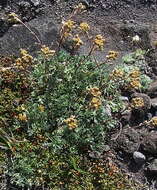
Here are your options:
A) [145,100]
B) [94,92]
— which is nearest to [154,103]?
[145,100]

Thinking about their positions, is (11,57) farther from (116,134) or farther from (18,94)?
(116,134)

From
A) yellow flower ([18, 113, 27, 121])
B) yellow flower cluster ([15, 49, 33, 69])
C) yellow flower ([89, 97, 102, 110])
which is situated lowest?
yellow flower ([18, 113, 27, 121])

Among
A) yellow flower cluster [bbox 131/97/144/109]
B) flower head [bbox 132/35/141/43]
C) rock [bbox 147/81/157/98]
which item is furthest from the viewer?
flower head [bbox 132/35/141/43]

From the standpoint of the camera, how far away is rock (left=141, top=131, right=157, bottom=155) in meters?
6.18

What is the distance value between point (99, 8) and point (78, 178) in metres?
2.89

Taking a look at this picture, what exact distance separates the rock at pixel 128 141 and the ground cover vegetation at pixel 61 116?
14 centimetres

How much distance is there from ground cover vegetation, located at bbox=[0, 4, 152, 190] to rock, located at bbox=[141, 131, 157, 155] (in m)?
0.37

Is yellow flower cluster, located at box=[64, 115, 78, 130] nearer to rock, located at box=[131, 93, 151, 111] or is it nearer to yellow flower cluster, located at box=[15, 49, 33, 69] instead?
yellow flower cluster, located at box=[15, 49, 33, 69]

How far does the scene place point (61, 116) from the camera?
6.20 meters

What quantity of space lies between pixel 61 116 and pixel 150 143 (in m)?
1.05

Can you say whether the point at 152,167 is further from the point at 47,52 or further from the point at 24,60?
the point at 24,60

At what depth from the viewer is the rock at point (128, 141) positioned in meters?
6.19

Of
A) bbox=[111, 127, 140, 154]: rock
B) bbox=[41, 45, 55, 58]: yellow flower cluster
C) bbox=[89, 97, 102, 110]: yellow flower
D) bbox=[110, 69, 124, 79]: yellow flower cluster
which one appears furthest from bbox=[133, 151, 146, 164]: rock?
bbox=[41, 45, 55, 58]: yellow flower cluster

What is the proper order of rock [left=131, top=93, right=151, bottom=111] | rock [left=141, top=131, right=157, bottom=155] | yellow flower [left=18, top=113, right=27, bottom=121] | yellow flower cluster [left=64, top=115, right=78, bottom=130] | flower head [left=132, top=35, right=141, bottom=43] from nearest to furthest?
yellow flower cluster [left=64, top=115, right=78, bottom=130] → yellow flower [left=18, top=113, right=27, bottom=121] → rock [left=141, top=131, right=157, bottom=155] → rock [left=131, top=93, right=151, bottom=111] → flower head [left=132, top=35, right=141, bottom=43]
